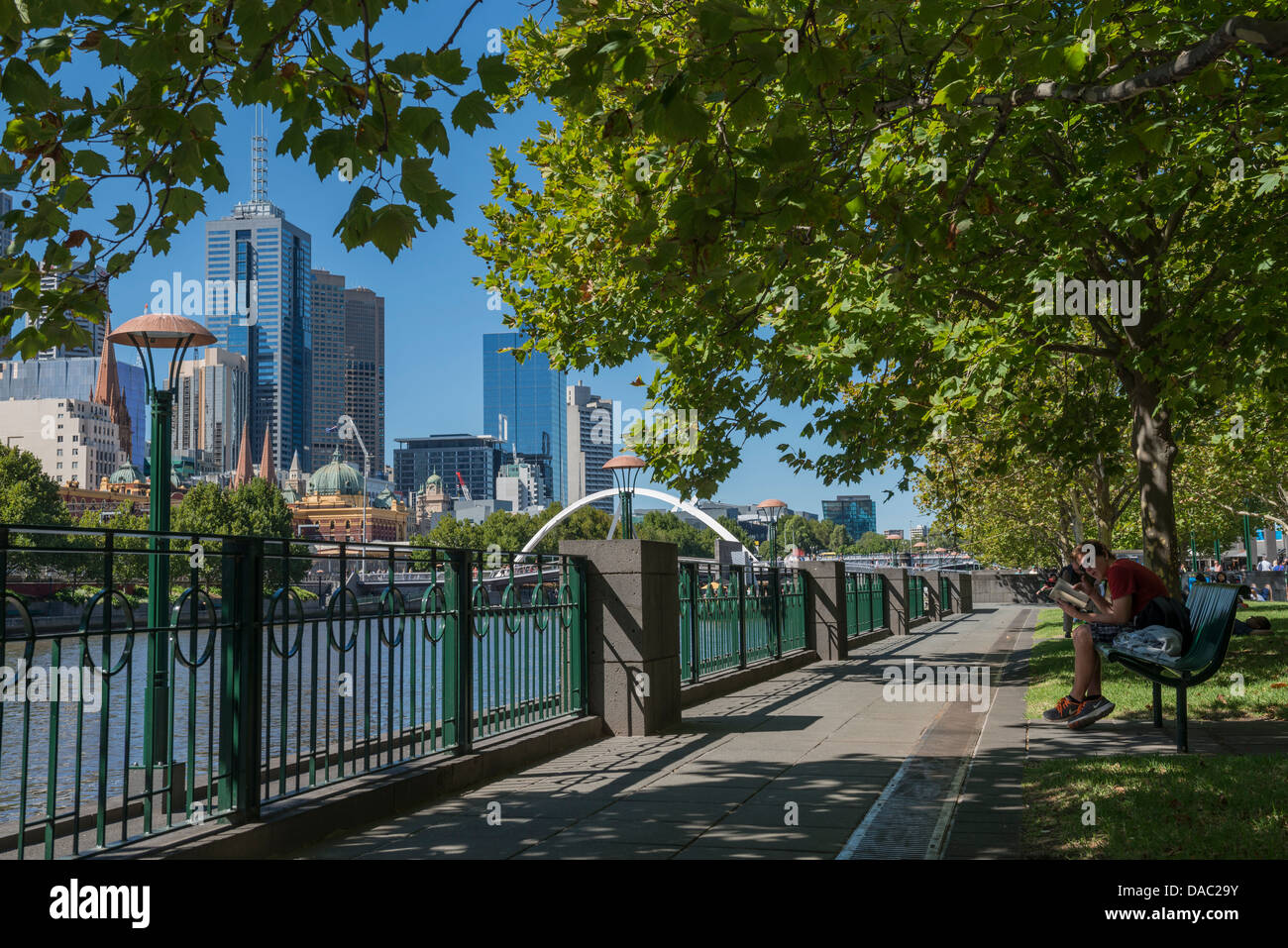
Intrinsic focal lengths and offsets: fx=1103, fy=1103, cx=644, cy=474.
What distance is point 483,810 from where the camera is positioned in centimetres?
665

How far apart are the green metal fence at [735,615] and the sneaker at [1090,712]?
14.4ft

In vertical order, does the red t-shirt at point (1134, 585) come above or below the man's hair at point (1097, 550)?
below

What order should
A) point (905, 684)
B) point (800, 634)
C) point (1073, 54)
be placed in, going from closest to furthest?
point (1073, 54) → point (905, 684) → point (800, 634)

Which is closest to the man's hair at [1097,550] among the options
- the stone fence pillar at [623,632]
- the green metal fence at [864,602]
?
the stone fence pillar at [623,632]

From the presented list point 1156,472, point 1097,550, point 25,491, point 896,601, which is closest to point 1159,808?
point 1097,550

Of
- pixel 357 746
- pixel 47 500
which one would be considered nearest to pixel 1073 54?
pixel 357 746

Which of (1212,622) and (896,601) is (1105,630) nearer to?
(1212,622)

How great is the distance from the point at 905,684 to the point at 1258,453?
35.0ft

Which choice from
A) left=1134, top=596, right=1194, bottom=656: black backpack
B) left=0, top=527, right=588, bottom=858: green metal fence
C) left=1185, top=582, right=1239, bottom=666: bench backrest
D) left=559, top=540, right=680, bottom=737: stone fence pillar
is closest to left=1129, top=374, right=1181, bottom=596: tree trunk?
left=1185, top=582, right=1239, bottom=666: bench backrest

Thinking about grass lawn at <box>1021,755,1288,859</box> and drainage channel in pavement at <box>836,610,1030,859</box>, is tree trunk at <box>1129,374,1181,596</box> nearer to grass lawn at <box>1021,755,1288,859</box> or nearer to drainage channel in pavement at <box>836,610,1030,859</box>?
drainage channel in pavement at <box>836,610,1030,859</box>

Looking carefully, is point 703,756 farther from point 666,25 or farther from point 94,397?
point 94,397

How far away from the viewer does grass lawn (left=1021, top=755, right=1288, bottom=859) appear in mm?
5055

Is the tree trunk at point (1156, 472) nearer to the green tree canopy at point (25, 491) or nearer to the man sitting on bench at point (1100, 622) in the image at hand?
the man sitting on bench at point (1100, 622)

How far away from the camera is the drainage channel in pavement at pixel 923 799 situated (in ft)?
18.3
